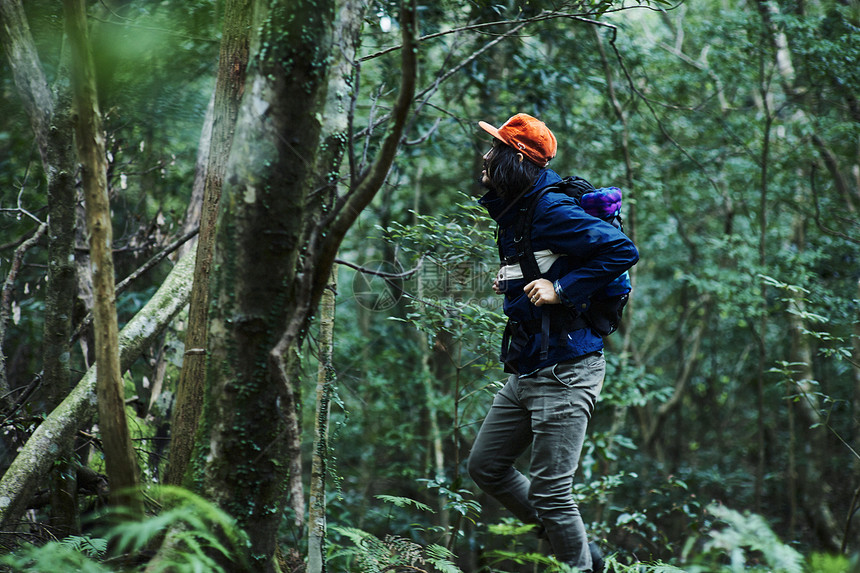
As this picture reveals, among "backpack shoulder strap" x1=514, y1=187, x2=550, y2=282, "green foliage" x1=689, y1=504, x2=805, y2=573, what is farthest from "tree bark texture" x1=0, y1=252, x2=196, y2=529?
"green foliage" x1=689, y1=504, x2=805, y2=573

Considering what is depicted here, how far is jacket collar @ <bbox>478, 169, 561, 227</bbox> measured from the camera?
2.92 meters

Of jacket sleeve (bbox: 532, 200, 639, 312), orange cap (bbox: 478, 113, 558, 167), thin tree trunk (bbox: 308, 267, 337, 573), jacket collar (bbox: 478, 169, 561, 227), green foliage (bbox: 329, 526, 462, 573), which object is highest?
orange cap (bbox: 478, 113, 558, 167)

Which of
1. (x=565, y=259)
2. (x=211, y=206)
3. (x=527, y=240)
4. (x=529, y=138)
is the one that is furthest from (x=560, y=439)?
(x=211, y=206)

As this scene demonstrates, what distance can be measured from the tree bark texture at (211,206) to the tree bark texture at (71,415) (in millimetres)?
998

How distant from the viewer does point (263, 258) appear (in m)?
2.13

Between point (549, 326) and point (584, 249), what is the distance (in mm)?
409

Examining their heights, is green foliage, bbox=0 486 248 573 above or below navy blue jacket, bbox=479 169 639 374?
below

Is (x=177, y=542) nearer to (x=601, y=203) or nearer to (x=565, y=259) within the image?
(x=565, y=259)

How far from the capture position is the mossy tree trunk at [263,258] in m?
2.12

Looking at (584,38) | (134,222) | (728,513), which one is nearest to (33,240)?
(134,222)

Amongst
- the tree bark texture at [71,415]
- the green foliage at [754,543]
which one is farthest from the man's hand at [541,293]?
the tree bark texture at [71,415]

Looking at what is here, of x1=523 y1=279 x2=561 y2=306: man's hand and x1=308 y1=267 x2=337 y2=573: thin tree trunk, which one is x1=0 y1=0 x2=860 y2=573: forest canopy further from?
x1=523 y1=279 x2=561 y2=306: man's hand

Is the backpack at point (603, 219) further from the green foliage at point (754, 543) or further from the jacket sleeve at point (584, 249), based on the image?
the green foliage at point (754, 543)

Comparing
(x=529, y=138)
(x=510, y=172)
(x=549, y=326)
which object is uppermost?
(x=529, y=138)
